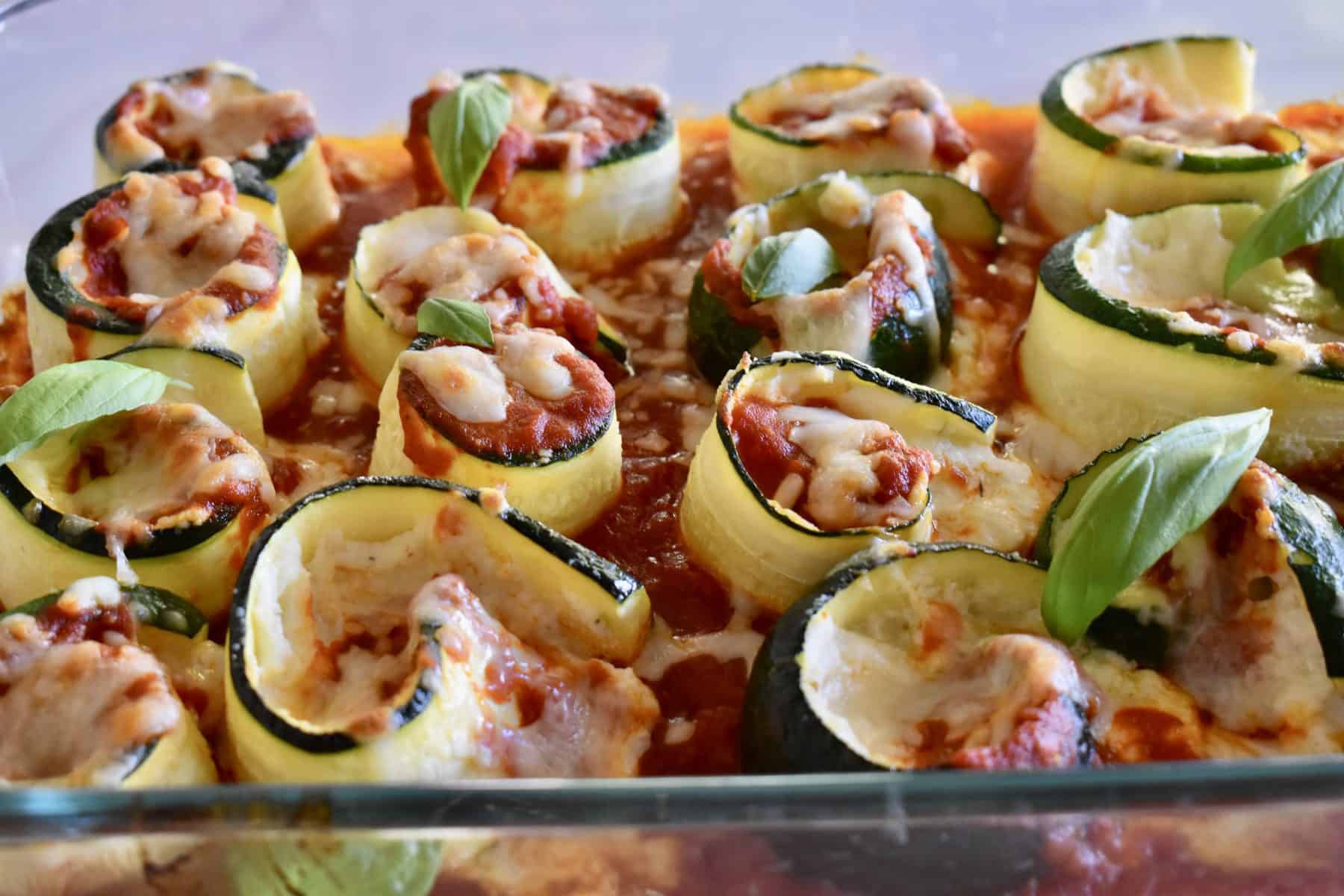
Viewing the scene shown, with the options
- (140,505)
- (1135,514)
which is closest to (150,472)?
(140,505)

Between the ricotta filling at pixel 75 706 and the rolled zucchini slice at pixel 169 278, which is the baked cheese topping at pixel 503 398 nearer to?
the rolled zucchini slice at pixel 169 278

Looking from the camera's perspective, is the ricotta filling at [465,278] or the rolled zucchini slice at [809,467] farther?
the ricotta filling at [465,278]

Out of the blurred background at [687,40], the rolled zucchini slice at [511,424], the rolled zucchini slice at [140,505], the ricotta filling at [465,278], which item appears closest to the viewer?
the rolled zucchini slice at [140,505]

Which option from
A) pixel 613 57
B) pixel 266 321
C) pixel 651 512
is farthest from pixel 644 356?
pixel 613 57

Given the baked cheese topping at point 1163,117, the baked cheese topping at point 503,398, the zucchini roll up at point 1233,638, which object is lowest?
the zucchini roll up at point 1233,638

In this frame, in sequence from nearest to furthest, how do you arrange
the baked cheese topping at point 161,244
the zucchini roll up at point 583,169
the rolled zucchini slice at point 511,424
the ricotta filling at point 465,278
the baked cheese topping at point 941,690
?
the baked cheese topping at point 941,690 < the rolled zucchini slice at point 511,424 < the ricotta filling at point 465,278 < the baked cheese topping at point 161,244 < the zucchini roll up at point 583,169

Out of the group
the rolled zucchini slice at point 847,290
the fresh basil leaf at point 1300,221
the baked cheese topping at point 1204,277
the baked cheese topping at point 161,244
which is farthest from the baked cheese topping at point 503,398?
the fresh basil leaf at point 1300,221

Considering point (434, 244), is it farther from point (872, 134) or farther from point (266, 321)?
point (872, 134)

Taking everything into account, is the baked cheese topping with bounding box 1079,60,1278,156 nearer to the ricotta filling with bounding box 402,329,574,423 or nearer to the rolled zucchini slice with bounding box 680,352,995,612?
the rolled zucchini slice with bounding box 680,352,995,612
